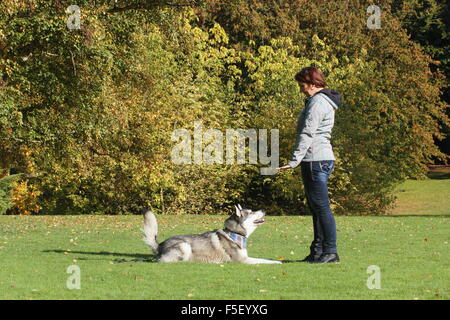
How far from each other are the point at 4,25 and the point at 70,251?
6.38 meters

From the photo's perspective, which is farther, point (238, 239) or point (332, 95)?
point (238, 239)

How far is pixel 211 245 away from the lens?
1161 cm

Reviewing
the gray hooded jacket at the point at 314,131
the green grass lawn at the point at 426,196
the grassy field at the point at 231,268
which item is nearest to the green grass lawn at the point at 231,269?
the grassy field at the point at 231,268

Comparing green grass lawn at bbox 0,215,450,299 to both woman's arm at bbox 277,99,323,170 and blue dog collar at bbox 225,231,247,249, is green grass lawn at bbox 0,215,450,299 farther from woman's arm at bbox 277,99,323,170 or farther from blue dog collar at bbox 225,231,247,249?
woman's arm at bbox 277,99,323,170

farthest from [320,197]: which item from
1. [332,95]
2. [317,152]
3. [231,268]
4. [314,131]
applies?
[231,268]

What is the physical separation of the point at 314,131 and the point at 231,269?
85.6 inches

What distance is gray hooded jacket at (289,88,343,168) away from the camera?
432 inches

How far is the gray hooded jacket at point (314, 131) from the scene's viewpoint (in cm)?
1097

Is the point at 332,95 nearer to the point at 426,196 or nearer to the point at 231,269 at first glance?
the point at 231,269

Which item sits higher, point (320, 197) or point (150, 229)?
point (320, 197)

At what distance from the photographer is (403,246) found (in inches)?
580

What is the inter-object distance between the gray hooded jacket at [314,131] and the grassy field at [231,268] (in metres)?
1.51

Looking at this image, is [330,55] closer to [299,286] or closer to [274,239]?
[274,239]

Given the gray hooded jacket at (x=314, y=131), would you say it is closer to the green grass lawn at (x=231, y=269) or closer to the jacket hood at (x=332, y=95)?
the jacket hood at (x=332, y=95)
